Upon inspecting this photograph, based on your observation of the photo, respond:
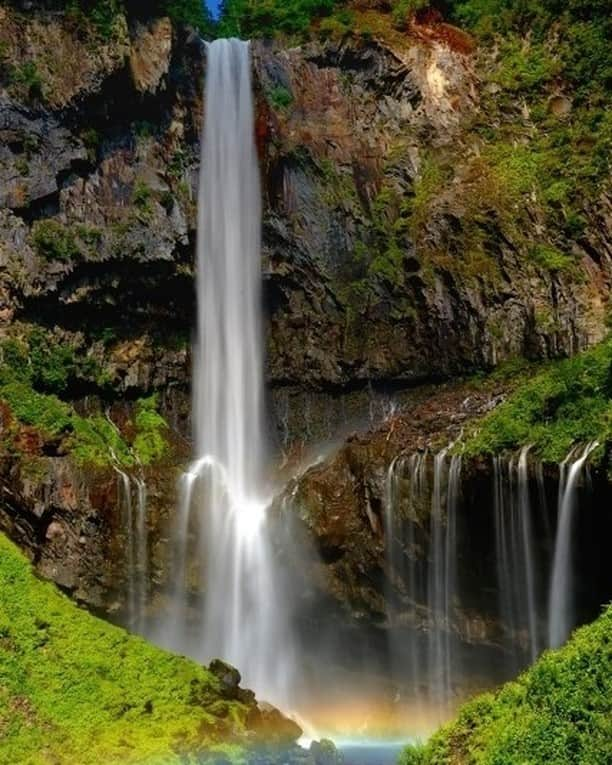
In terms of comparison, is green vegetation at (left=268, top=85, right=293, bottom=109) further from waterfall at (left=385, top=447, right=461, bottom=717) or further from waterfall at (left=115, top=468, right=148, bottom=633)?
waterfall at (left=385, top=447, right=461, bottom=717)

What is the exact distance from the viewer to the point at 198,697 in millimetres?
14977

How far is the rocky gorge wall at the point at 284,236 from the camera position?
76.6ft

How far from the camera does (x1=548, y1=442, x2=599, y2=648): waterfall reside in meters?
15.8

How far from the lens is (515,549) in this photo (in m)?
17.1

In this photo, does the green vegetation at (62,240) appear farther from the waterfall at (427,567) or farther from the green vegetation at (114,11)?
the waterfall at (427,567)

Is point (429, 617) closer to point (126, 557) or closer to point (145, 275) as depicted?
point (126, 557)

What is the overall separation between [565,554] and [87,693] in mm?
8928

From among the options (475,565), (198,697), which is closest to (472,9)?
(475,565)

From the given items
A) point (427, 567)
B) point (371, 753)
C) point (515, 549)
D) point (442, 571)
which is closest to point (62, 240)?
point (427, 567)

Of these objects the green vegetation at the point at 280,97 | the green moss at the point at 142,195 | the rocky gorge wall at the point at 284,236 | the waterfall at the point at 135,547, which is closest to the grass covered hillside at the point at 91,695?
the waterfall at the point at 135,547

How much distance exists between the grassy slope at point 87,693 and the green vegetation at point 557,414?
24.9ft

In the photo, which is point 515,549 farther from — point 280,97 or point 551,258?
point 280,97

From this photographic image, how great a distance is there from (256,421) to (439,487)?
7.88m

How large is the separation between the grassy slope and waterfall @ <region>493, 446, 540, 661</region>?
5836mm
